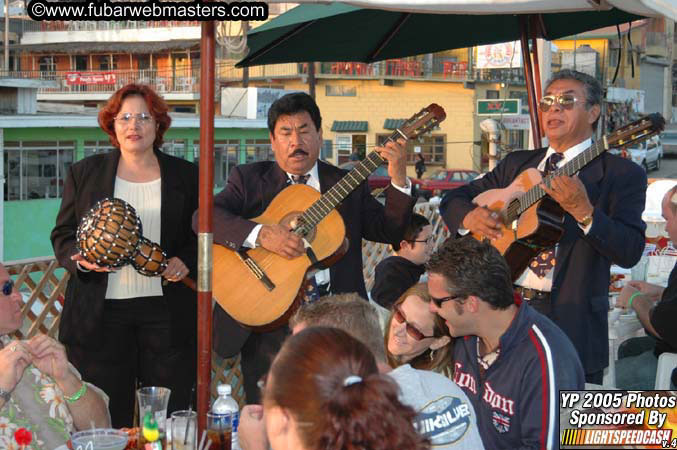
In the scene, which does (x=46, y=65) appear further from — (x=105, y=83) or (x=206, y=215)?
(x=206, y=215)

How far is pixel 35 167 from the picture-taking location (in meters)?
20.0

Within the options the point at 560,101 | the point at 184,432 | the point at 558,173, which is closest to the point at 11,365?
the point at 184,432

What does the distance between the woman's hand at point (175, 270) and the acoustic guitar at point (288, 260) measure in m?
0.31

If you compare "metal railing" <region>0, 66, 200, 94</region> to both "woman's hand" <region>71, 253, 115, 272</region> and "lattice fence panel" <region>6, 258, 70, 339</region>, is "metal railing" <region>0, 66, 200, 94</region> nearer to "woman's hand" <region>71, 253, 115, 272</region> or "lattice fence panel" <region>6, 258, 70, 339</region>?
"lattice fence panel" <region>6, 258, 70, 339</region>

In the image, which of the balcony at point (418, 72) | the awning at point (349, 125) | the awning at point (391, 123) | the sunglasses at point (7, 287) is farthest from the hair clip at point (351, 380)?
the awning at point (349, 125)

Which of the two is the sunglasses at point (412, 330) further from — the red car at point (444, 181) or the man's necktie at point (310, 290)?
the red car at point (444, 181)

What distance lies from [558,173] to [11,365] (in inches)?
84.9

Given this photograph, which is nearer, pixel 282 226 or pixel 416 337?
pixel 416 337

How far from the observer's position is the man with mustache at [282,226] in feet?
11.7

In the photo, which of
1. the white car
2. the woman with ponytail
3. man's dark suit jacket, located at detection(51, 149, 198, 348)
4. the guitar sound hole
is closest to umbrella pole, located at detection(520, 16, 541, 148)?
the guitar sound hole

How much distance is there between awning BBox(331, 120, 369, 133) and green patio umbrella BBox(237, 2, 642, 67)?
126 feet

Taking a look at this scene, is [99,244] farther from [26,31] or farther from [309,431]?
[26,31]

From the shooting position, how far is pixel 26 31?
180ft

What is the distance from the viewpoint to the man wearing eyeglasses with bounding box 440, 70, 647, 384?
10.5ft
